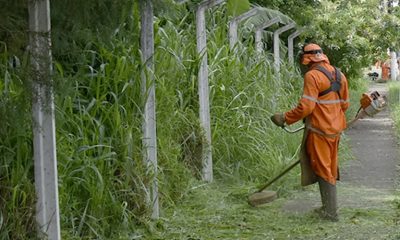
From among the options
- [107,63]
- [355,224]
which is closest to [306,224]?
[355,224]

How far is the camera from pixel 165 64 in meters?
9.02

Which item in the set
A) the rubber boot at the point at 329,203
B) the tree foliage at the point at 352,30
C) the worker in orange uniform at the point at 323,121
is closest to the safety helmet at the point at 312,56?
the worker in orange uniform at the point at 323,121

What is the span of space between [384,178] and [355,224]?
3.05 meters

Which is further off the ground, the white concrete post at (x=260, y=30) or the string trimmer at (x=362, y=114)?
the white concrete post at (x=260, y=30)

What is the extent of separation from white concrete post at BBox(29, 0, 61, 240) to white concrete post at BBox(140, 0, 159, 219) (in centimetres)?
195

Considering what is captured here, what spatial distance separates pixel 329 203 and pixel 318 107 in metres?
0.92

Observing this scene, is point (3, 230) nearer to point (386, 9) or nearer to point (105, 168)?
point (105, 168)

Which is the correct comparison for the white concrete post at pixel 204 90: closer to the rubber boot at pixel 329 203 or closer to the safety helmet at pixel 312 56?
the safety helmet at pixel 312 56

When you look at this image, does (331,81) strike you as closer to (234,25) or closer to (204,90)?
(204,90)

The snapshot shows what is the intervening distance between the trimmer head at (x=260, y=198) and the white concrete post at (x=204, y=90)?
1.16 metres

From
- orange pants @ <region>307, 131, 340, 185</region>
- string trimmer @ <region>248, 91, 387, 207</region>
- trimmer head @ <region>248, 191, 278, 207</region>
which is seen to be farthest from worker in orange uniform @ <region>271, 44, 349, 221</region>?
trimmer head @ <region>248, 191, 278, 207</region>

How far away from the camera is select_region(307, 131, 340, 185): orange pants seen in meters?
8.28

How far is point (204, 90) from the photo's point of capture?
9.99 m

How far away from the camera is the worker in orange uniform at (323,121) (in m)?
8.23
